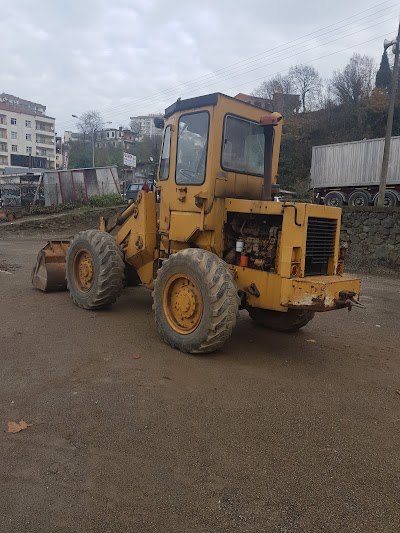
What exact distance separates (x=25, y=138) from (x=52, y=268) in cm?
8959

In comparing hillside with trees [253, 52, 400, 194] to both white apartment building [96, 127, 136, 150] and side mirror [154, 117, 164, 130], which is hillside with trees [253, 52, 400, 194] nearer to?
side mirror [154, 117, 164, 130]

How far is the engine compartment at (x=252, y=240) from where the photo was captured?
5.08 meters

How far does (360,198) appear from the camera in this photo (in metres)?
23.3

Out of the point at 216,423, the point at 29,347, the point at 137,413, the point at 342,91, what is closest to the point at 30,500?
the point at 137,413

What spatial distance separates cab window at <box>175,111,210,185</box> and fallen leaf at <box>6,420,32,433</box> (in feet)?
10.9

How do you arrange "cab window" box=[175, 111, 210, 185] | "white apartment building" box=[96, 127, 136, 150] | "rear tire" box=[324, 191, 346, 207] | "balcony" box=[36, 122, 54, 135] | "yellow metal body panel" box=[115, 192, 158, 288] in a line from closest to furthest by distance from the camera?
"cab window" box=[175, 111, 210, 185] < "yellow metal body panel" box=[115, 192, 158, 288] < "rear tire" box=[324, 191, 346, 207] < "balcony" box=[36, 122, 54, 135] < "white apartment building" box=[96, 127, 136, 150]

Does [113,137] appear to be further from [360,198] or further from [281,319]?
[281,319]

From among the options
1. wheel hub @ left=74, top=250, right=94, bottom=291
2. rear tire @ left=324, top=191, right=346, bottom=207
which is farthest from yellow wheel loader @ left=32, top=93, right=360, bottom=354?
rear tire @ left=324, top=191, right=346, bottom=207

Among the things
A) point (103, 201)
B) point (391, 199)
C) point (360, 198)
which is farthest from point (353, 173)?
point (103, 201)

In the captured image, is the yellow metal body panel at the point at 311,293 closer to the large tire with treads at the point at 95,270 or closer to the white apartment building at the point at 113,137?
the large tire with treads at the point at 95,270

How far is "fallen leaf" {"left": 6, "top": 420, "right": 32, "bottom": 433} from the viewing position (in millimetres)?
3314

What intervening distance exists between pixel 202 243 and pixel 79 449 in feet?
10.3

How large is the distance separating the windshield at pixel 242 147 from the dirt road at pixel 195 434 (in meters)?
2.29

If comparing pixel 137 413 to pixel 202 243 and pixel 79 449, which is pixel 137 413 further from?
pixel 202 243
